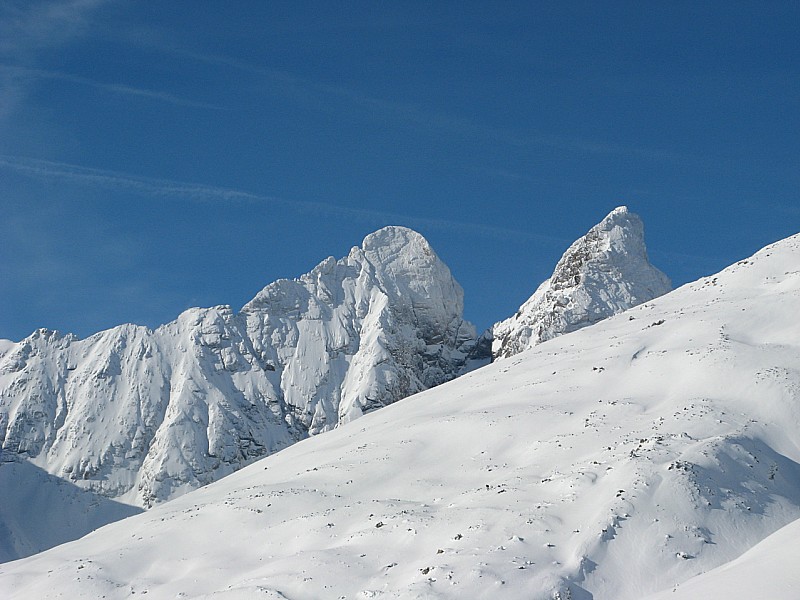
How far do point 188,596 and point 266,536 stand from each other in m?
5.98

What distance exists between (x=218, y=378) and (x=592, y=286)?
67.0 metres

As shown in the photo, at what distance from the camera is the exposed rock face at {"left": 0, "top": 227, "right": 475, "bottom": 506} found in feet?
492

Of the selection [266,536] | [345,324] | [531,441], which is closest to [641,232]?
[345,324]

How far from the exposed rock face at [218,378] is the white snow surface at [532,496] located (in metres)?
88.8

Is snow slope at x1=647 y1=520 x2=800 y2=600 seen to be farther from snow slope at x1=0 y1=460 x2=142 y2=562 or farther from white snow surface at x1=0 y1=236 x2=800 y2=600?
snow slope at x1=0 y1=460 x2=142 y2=562

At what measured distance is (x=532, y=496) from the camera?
3831 cm

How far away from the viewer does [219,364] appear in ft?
544

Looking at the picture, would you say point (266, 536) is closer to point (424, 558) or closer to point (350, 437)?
point (424, 558)

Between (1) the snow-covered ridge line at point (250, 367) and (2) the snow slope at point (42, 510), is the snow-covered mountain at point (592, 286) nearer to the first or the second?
(1) the snow-covered ridge line at point (250, 367)

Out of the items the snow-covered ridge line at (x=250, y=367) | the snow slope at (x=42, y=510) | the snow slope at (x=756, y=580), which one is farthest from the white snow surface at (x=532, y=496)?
the snow-covered ridge line at (x=250, y=367)

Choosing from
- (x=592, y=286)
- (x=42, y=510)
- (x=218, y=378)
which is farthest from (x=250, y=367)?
(x=592, y=286)

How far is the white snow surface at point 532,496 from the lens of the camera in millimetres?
32156

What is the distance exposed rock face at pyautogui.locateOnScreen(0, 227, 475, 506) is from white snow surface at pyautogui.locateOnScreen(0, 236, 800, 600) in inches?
3497

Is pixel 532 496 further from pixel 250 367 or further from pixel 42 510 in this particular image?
pixel 250 367
